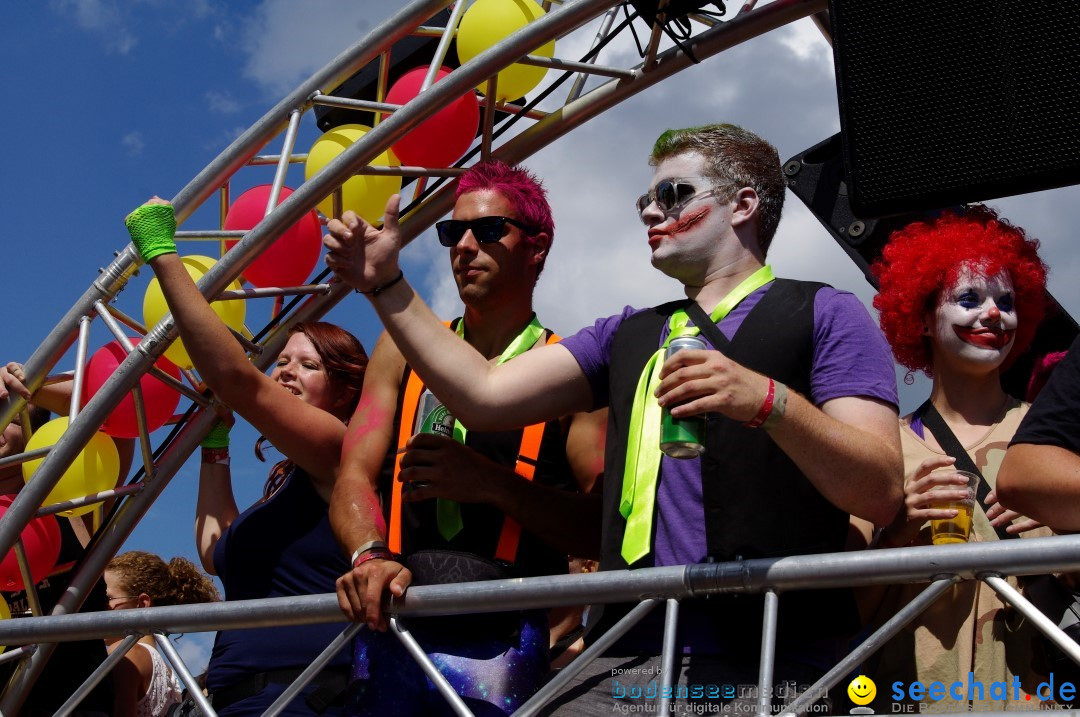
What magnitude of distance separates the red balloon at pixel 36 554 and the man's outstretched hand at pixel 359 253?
2408 mm

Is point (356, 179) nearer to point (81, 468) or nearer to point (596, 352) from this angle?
point (81, 468)

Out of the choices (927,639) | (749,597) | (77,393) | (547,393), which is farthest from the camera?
(77,393)

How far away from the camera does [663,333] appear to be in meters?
2.88

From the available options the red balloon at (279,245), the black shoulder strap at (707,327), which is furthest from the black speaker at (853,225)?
the red balloon at (279,245)

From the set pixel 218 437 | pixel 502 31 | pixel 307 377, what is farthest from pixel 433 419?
pixel 502 31

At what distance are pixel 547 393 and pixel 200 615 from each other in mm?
923

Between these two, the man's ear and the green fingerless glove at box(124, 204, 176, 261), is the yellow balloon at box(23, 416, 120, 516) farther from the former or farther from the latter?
the man's ear

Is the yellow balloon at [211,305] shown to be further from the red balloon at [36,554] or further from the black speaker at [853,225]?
the black speaker at [853,225]

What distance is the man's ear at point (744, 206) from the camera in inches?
118

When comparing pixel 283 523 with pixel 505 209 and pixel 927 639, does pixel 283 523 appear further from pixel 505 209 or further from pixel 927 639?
pixel 927 639

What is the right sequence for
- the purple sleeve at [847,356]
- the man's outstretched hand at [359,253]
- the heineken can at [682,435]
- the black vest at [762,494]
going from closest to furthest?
the heineken can at [682,435], the black vest at [762,494], the purple sleeve at [847,356], the man's outstretched hand at [359,253]

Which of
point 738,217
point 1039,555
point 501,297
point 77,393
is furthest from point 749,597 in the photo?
point 77,393

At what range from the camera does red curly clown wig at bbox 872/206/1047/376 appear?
11.0ft

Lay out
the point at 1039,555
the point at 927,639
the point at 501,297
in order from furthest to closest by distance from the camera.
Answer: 1. the point at 501,297
2. the point at 927,639
3. the point at 1039,555
